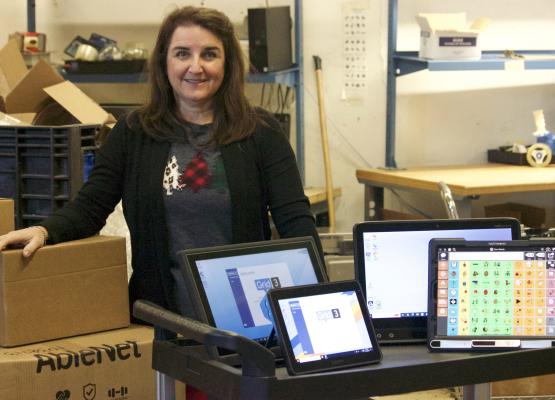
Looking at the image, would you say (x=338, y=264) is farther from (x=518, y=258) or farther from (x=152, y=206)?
(x=518, y=258)

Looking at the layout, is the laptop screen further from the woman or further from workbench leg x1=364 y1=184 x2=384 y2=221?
workbench leg x1=364 y1=184 x2=384 y2=221

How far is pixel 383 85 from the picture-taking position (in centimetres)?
463

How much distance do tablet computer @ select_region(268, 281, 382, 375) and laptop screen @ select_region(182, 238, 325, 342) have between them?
0.40ft

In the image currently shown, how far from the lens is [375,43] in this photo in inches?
181

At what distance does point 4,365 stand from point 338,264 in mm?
1601

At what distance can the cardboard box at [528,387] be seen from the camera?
2.88 metres

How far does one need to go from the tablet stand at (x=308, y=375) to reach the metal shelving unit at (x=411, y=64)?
8.60 ft

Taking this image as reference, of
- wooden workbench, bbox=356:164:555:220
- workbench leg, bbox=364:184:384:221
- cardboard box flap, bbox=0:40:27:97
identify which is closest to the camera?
cardboard box flap, bbox=0:40:27:97

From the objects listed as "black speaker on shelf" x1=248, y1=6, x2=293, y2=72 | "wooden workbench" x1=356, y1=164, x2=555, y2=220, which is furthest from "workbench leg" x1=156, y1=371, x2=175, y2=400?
"black speaker on shelf" x1=248, y1=6, x2=293, y2=72

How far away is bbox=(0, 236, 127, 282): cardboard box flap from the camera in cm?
204

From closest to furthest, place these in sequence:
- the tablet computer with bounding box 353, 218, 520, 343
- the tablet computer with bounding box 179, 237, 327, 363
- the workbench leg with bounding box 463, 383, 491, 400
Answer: the tablet computer with bounding box 179, 237, 327, 363
the tablet computer with bounding box 353, 218, 520, 343
the workbench leg with bounding box 463, 383, 491, 400

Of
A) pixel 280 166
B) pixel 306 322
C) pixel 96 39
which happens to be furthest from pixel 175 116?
pixel 96 39

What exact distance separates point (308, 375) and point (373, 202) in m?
2.98

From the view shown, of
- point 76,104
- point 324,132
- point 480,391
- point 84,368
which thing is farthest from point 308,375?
point 324,132
